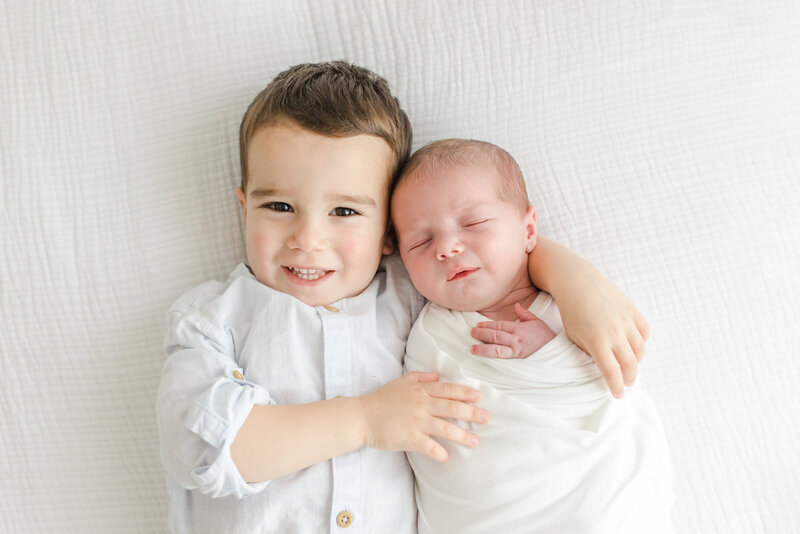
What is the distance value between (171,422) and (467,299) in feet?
1.94

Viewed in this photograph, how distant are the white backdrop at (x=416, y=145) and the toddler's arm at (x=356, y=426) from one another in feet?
1.32

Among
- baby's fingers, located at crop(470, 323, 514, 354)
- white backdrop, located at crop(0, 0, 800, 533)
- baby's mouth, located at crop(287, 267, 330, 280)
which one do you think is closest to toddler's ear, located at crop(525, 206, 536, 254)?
white backdrop, located at crop(0, 0, 800, 533)

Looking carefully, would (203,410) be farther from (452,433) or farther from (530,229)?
(530,229)

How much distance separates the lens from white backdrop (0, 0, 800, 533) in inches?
57.4

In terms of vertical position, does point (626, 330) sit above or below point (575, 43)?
below

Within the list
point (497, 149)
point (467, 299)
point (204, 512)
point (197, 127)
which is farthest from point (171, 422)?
point (497, 149)

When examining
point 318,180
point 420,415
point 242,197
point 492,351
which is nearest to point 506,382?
point 492,351

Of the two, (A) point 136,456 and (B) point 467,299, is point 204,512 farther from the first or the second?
(B) point 467,299

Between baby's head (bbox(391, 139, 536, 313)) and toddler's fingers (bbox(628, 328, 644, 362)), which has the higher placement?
baby's head (bbox(391, 139, 536, 313))

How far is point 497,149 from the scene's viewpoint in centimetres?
141

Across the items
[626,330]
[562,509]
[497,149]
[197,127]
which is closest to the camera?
[562,509]

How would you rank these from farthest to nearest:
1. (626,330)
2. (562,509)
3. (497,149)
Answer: (497,149), (626,330), (562,509)

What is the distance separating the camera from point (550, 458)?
3.83 ft

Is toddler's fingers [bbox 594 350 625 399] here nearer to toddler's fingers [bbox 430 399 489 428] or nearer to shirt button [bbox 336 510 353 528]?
toddler's fingers [bbox 430 399 489 428]
